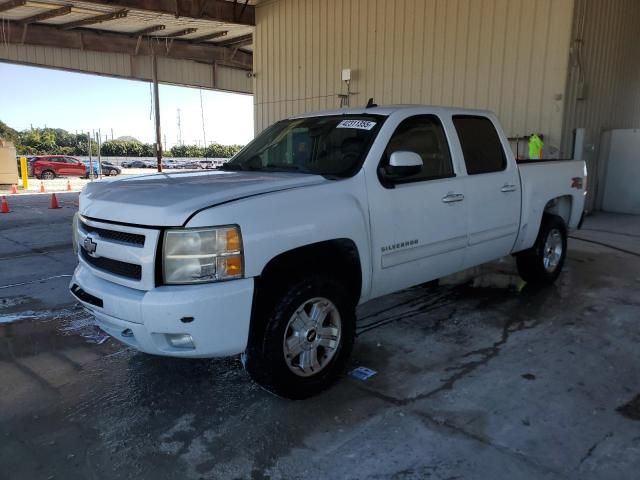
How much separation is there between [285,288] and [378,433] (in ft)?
3.31

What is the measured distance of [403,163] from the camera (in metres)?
3.54

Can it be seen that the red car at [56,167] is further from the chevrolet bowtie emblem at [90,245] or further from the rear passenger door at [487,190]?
the rear passenger door at [487,190]

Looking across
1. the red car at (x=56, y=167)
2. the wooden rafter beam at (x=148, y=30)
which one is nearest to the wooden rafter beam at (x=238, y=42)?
the wooden rafter beam at (x=148, y=30)

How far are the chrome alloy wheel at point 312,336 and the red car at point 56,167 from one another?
31383mm

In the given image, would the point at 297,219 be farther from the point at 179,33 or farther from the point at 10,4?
the point at 179,33

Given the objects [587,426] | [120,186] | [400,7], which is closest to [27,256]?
[120,186]

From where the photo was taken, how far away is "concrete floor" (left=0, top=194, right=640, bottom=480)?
2660 mm

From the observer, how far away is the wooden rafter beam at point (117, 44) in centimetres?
1797

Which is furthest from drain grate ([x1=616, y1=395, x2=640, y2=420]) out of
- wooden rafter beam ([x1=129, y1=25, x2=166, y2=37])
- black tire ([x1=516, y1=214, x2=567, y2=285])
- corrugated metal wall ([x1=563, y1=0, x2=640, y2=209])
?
wooden rafter beam ([x1=129, y1=25, x2=166, y2=37])

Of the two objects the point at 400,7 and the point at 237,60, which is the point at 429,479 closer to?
the point at 400,7

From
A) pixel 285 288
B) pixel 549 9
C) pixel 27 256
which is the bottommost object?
pixel 27 256

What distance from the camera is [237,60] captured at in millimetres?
22422

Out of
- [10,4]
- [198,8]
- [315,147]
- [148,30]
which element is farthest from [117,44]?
[315,147]

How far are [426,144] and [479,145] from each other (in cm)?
76
